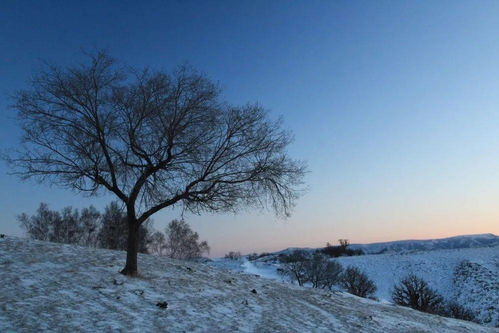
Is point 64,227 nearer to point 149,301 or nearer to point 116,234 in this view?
point 116,234

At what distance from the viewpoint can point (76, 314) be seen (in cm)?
886

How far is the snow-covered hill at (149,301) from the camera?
880 cm

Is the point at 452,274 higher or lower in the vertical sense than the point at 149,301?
lower

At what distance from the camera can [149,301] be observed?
11.2 m

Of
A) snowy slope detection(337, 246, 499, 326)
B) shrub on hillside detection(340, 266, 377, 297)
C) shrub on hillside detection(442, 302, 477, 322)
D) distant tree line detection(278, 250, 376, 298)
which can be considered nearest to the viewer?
shrub on hillside detection(442, 302, 477, 322)

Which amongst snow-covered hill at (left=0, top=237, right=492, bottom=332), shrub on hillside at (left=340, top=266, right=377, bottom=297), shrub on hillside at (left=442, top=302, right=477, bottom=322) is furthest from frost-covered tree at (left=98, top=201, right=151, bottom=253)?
shrub on hillside at (left=442, top=302, right=477, bottom=322)

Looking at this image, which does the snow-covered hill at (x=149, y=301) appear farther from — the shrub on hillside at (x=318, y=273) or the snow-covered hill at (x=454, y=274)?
the snow-covered hill at (x=454, y=274)

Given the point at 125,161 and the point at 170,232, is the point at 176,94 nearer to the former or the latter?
the point at 125,161

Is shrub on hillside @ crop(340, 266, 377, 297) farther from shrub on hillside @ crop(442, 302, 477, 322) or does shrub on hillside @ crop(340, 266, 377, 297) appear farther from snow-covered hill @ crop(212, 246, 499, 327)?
shrub on hillside @ crop(442, 302, 477, 322)

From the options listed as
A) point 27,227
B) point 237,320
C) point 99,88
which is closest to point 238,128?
point 99,88

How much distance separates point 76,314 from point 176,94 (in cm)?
891

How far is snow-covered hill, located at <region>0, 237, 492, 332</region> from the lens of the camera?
880cm

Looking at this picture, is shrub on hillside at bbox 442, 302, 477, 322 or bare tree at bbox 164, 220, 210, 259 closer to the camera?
shrub on hillside at bbox 442, 302, 477, 322

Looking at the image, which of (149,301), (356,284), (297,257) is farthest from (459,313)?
(149,301)
